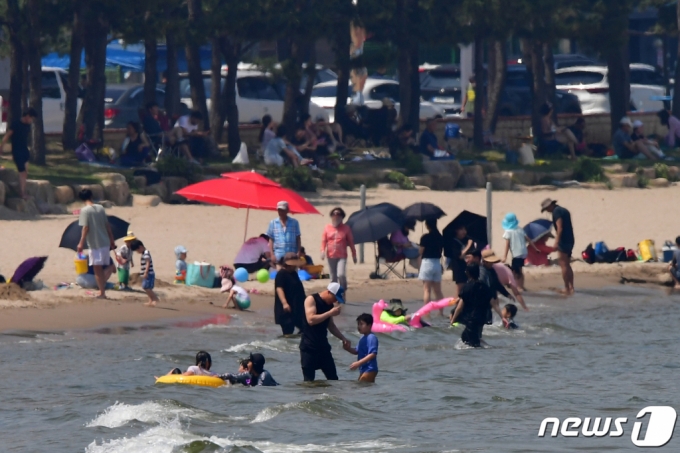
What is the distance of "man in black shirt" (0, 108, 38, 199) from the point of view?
20.0 metres

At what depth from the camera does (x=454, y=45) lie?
91.4 feet

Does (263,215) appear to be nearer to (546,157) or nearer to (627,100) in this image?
(546,157)

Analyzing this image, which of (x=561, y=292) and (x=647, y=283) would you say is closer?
(x=561, y=292)

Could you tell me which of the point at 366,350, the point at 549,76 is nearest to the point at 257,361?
the point at 366,350

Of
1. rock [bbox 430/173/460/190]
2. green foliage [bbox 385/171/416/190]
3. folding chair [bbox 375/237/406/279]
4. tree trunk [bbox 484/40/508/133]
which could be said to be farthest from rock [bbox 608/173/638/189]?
folding chair [bbox 375/237/406/279]

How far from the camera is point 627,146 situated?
2998 centimetres

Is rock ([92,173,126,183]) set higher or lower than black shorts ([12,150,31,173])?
lower

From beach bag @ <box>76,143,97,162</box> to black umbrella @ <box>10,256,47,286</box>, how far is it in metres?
8.02

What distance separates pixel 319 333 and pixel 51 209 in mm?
9343

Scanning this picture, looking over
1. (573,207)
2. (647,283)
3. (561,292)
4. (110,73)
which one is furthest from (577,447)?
(110,73)

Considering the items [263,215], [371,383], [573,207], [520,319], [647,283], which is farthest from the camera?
[573,207]

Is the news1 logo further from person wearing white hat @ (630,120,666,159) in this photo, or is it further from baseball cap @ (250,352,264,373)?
person wearing white hat @ (630,120,666,159)

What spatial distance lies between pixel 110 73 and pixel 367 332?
3217 cm

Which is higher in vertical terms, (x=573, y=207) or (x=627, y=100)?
(x=627, y=100)
